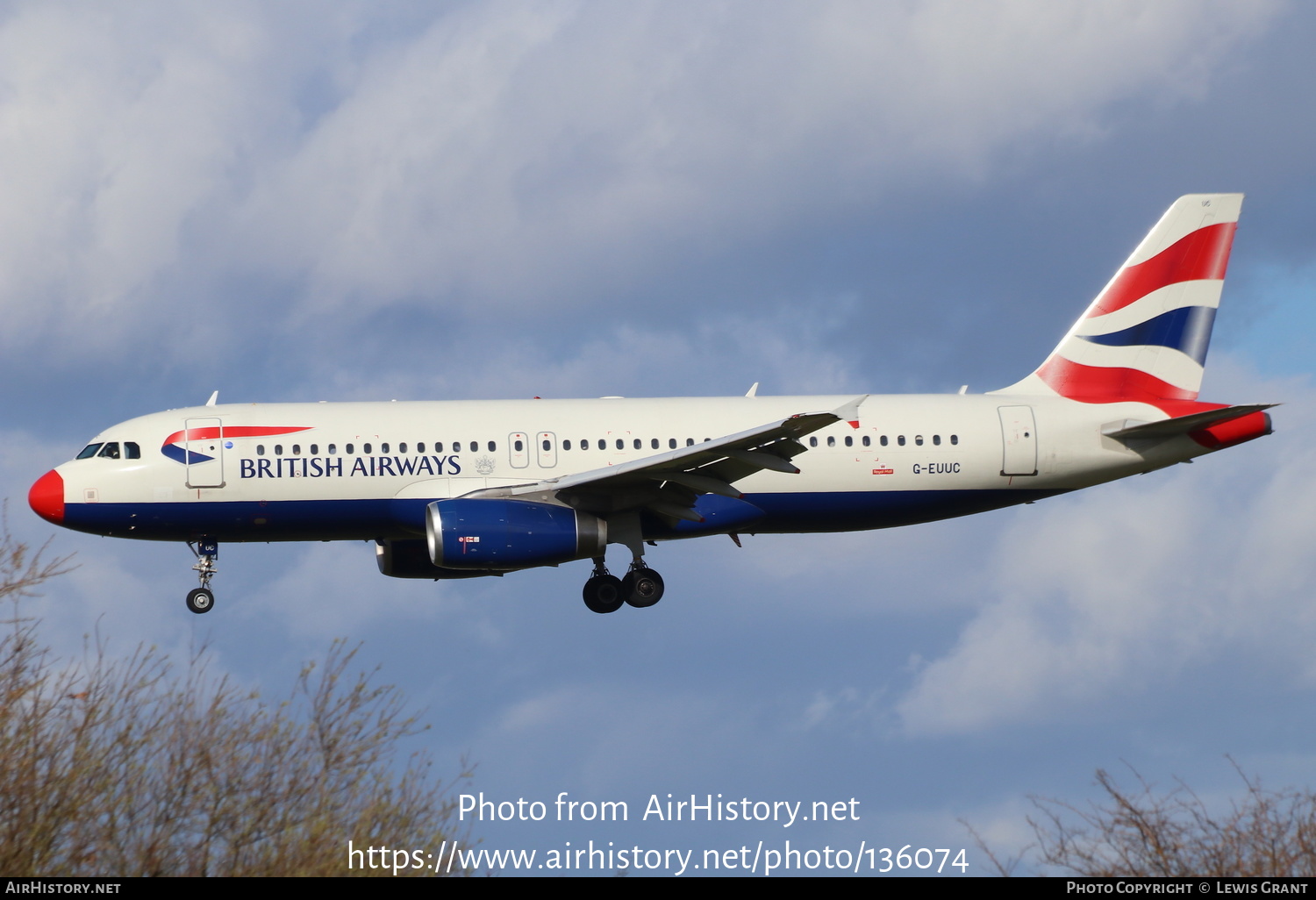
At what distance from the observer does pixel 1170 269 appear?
1385 inches

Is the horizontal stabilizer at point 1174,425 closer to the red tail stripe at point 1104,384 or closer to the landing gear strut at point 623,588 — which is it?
the red tail stripe at point 1104,384

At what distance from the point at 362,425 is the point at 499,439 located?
285cm

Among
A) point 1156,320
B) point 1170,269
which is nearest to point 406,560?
point 1156,320

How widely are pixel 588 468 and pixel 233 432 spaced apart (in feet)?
24.1

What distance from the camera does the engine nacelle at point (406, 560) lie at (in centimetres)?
3228

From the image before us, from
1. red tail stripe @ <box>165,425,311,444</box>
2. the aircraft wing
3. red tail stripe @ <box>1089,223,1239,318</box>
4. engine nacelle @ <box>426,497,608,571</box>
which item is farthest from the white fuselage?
red tail stripe @ <box>1089,223,1239,318</box>

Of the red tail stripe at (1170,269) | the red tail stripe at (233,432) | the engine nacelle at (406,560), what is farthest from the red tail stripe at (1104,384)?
the red tail stripe at (233,432)

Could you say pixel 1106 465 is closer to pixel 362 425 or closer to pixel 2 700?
pixel 362 425

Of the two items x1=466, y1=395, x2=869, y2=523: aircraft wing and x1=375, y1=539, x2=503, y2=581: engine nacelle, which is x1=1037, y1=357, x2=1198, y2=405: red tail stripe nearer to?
x1=466, y1=395, x2=869, y2=523: aircraft wing

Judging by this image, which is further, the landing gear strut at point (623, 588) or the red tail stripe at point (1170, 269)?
the red tail stripe at point (1170, 269)

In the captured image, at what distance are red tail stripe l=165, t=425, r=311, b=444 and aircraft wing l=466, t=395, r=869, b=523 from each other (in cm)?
414

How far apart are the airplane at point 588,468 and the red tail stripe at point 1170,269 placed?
7.85 ft

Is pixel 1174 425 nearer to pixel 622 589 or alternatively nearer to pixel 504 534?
pixel 622 589
